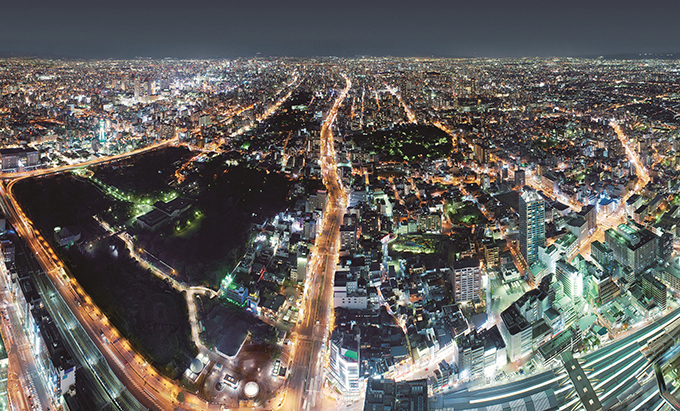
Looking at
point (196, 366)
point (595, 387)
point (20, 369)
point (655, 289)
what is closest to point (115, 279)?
point (20, 369)

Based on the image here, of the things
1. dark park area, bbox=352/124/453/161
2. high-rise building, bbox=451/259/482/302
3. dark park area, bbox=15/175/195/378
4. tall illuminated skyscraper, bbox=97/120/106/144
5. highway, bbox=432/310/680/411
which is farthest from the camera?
tall illuminated skyscraper, bbox=97/120/106/144

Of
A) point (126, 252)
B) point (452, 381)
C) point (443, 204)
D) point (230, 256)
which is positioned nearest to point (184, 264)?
point (230, 256)

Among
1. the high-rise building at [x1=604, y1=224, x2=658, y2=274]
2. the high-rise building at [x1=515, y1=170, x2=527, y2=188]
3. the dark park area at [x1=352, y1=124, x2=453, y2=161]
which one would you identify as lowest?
the high-rise building at [x1=604, y1=224, x2=658, y2=274]

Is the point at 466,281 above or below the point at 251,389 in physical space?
above

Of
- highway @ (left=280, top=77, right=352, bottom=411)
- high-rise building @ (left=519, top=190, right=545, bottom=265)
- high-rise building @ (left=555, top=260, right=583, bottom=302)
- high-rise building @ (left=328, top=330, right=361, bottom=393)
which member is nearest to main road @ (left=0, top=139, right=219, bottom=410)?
highway @ (left=280, top=77, right=352, bottom=411)

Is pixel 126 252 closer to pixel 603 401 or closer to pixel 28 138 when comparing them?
pixel 603 401

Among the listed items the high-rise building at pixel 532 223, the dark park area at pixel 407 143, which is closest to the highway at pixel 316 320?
the high-rise building at pixel 532 223

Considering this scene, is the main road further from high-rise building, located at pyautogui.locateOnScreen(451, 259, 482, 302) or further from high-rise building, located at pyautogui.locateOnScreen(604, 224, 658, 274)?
high-rise building, located at pyautogui.locateOnScreen(604, 224, 658, 274)

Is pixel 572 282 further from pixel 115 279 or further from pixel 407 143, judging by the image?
pixel 407 143
